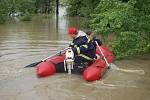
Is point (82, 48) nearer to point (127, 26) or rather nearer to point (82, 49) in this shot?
point (82, 49)

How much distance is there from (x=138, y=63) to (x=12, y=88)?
533 centimetres

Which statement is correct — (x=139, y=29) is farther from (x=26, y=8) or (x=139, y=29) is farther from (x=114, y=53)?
(x=26, y=8)

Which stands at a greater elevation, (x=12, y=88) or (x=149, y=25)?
(x=149, y=25)

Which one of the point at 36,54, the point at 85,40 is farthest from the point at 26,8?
the point at 85,40

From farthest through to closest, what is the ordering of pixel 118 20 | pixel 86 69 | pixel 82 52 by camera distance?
pixel 118 20, pixel 82 52, pixel 86 69

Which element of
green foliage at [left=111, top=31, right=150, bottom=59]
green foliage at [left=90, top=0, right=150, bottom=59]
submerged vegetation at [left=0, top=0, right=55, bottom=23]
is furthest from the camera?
submerged vegetation at [left=0, top=0, right=55, bottom=23]

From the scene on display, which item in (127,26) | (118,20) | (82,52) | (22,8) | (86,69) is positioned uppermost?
(118,20)

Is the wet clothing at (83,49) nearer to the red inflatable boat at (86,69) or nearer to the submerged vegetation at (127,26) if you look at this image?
the red inflatable boat at (86,69)

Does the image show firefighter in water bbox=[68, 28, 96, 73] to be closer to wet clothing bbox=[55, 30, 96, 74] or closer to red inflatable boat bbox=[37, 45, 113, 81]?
wet clothing bbox=[55, 30, 96, 74]

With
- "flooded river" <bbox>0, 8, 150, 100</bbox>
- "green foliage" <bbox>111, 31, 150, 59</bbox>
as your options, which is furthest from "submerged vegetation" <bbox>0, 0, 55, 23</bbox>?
"flooded river" <bbox>0, 8, 150, 100</bbox>

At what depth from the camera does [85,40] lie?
1068cm

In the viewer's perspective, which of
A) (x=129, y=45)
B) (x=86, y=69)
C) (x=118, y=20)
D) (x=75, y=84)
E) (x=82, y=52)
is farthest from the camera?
(x=129, y=45)

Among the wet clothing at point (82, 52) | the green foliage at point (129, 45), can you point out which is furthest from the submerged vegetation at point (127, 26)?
the wet clothing at point (82, 52)

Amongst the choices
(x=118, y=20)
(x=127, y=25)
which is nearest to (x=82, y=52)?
(x=118, y=20)
